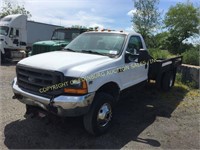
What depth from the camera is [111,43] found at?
561 centimetres

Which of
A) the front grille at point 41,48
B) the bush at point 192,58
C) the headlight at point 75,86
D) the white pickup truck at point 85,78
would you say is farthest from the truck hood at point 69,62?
the bush at point 192,58

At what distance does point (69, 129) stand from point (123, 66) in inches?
68.3

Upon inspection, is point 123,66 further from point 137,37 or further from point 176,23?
point 176,23

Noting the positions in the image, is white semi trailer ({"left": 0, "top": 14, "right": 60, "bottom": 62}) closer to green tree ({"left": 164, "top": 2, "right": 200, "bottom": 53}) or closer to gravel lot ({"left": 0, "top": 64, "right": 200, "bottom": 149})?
gravel lot ({"left": 0, "top": 64, "right": 200, "bottom": 149})

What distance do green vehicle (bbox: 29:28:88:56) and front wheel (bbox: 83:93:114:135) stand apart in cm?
647

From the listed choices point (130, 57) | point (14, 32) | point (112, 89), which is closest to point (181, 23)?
point (14, 32)

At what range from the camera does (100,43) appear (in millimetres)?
5707

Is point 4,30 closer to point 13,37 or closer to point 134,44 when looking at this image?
point 13,37

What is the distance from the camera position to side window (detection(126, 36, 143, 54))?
19.0 ft

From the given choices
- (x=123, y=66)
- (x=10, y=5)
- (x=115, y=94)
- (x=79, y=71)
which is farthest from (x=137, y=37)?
(x=10, y=5)

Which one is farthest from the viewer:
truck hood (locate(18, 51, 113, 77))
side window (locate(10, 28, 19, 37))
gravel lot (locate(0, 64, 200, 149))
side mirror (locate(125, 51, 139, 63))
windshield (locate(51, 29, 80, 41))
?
side window (locate(10, 28, 19, 37))

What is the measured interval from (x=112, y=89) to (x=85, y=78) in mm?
1175

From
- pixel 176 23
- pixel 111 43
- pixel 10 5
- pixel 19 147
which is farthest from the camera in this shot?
pixel 10 5

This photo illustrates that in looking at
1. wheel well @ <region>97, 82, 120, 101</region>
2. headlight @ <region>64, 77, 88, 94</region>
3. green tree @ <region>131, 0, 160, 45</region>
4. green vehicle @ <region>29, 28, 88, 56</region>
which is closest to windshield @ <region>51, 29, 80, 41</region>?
green vehicle @ <region>29, 28, 88, 56</region>
